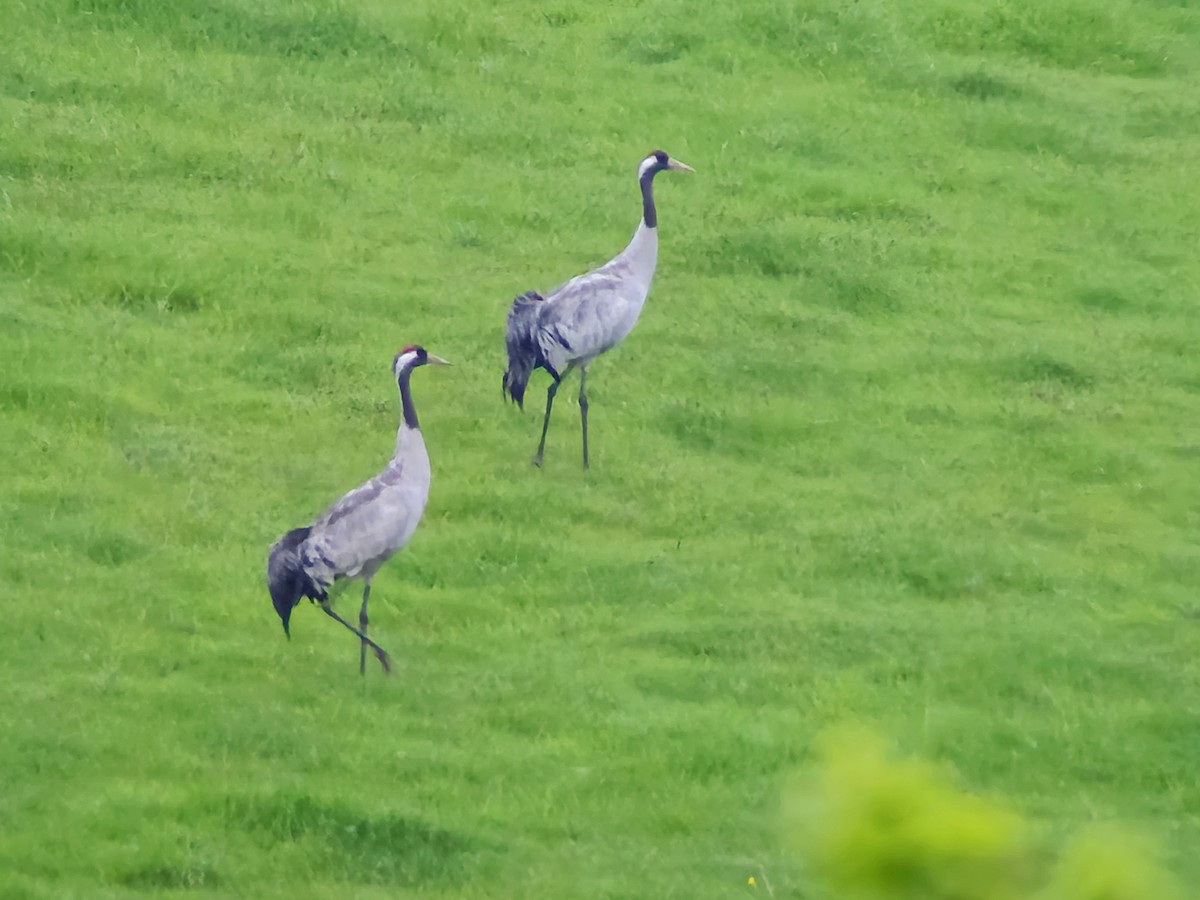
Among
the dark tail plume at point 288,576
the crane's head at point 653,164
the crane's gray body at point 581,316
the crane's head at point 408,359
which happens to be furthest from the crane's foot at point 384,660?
the crane's head at point 653,164

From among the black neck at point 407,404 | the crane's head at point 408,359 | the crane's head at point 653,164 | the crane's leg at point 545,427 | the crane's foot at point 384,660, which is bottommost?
the crane's foot at point 384,660

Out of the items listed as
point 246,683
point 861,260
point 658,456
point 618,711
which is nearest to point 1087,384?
point 861,260

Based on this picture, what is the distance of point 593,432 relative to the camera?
44.5 ft

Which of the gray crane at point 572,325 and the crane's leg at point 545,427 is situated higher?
the gray crane at point 572,325

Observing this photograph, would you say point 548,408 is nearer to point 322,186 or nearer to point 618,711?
point 618,711

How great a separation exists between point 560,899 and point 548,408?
532 cm

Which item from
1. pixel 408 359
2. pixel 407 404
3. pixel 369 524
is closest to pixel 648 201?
pixel 408 359

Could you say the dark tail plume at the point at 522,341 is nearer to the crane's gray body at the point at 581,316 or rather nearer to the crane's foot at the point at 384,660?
the crane's gray body at the point at 581,316

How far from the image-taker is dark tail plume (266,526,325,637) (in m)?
10.0

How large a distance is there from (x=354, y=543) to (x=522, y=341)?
11.2 ft

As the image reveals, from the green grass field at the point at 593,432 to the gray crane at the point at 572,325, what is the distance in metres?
0.44

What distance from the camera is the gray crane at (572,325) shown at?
42.9 feet

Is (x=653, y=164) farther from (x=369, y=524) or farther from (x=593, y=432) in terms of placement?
(x=369, y=524)

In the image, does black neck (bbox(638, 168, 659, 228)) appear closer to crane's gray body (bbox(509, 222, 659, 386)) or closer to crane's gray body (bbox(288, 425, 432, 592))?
crane's gray body (bbox(509, 222, 659, 386))
